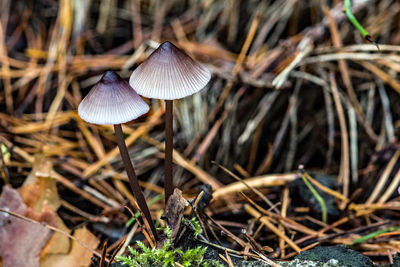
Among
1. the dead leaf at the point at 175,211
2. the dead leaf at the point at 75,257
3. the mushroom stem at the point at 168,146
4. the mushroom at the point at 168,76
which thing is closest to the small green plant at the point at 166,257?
the dead leaf at the point at 175,211

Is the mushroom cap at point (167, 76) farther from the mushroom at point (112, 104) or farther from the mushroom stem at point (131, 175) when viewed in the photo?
the mushroom stem at point (131, 175)

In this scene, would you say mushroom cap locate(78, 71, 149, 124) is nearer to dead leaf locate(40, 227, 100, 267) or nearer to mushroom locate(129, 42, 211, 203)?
mushroom locate(129, 42, 211, 203)

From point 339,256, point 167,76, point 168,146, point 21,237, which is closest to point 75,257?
point 21,237

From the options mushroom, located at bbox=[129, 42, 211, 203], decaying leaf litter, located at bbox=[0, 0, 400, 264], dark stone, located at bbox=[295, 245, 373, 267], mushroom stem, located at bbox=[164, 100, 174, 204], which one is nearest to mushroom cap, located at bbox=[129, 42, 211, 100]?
mushroom, located at bbox=[129, 42, 211, 203]

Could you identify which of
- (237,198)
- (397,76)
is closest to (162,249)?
(237,198)

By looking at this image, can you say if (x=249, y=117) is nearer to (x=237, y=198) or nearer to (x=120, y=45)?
(x=237, y=198)

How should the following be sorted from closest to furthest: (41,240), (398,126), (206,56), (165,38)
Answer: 1. (41,240)
2. (398,126)
3. (206,56)
4. (165,38)

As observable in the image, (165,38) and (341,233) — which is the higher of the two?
(165,38)

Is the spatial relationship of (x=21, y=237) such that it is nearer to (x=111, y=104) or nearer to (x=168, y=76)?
(x=111, y=104)
